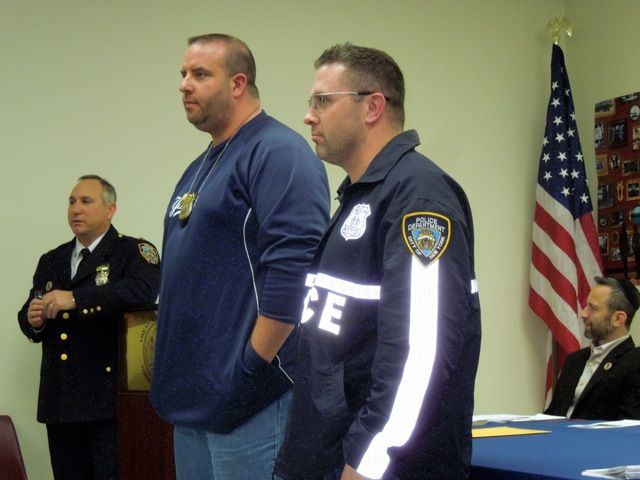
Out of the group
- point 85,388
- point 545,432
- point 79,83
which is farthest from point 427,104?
point 545,432

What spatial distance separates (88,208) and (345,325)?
2.81 metres

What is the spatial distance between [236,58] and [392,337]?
3.55 ft

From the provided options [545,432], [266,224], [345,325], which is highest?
[266,224]

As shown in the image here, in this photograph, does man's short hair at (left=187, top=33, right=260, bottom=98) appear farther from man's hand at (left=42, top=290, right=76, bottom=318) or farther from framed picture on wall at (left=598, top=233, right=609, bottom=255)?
framed picture on wall at (left=598, top=233, right=609, bottom=255)

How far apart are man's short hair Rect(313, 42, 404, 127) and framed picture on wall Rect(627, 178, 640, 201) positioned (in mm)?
3860

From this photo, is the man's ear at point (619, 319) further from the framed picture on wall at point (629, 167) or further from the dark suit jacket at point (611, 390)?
the framed picture on wall at point (629, 167)

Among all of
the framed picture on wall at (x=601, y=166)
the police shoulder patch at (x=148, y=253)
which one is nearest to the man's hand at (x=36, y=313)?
the police shoulder patch at (x=148, y=253)

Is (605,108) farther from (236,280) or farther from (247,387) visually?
(247,387)

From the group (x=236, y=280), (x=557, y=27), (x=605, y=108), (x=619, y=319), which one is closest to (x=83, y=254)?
(x=236, y=280)

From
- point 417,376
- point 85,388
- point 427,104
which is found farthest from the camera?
point 427,104

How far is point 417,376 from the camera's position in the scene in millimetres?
1597

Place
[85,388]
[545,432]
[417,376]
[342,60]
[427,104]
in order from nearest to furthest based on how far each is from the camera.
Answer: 1. [417,376]
2. [342,60]
3. [545,432]
4. [85,388]
5. [427,104]

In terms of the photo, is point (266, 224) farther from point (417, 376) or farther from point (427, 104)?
point (427, 104)

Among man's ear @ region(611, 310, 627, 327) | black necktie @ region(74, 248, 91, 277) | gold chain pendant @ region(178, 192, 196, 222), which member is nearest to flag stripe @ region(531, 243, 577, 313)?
man's ear @ region(611, 310, 627, 327)
